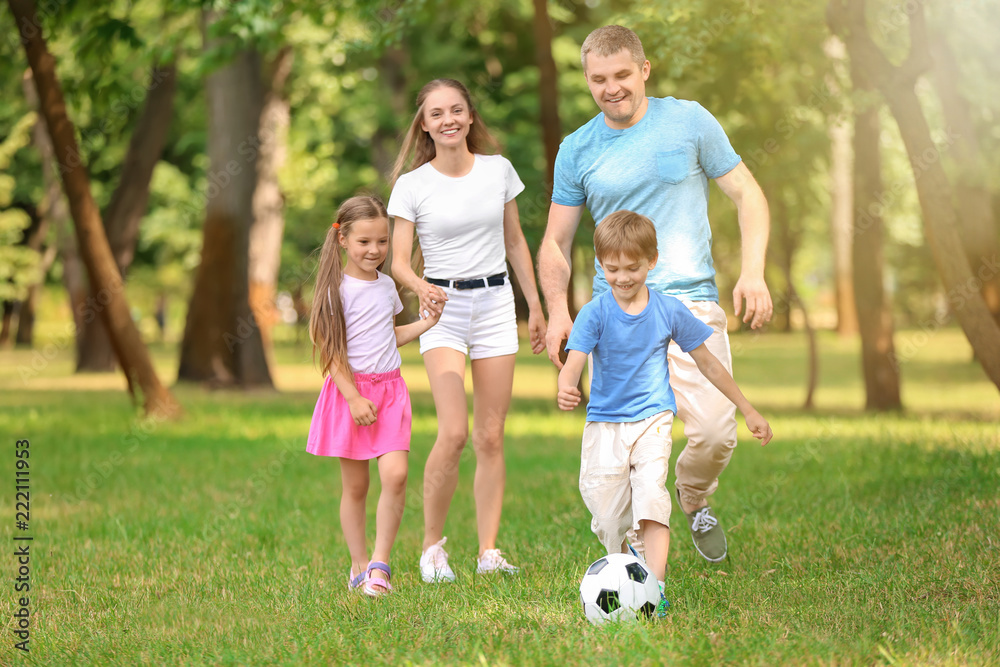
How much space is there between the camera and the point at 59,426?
42.1 feet

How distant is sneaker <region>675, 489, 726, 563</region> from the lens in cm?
528

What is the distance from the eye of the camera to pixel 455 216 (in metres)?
5.20

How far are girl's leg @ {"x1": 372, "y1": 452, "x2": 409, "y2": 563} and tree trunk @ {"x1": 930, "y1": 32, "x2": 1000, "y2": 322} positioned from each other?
920 cm

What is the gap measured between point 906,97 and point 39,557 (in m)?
6.50

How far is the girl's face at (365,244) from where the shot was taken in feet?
16.5

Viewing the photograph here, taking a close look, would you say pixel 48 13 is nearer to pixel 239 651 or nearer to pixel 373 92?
pixel 239 651

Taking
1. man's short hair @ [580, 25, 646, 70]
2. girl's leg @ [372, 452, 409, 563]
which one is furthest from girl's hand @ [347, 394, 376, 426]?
man's short hair @ [580, 25, 646, 70]

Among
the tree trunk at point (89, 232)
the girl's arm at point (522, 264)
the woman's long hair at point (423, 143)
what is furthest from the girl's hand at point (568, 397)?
the tree trunk at point (89, 232)

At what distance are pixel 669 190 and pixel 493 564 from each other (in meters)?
2.02

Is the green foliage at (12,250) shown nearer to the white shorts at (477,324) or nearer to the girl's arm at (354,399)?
the white shorts at (477,324)

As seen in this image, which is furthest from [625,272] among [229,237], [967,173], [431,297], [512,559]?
[229,237]

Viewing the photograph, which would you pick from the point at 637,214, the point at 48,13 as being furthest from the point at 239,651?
the point at 48,13

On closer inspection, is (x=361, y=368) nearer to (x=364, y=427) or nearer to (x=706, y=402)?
(x=364, y=427)

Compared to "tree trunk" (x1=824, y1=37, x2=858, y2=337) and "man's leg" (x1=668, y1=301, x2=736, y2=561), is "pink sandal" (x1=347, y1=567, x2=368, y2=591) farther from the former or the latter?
"tree trunk" (x1=824, y1=37, x2=858, y2=337)
